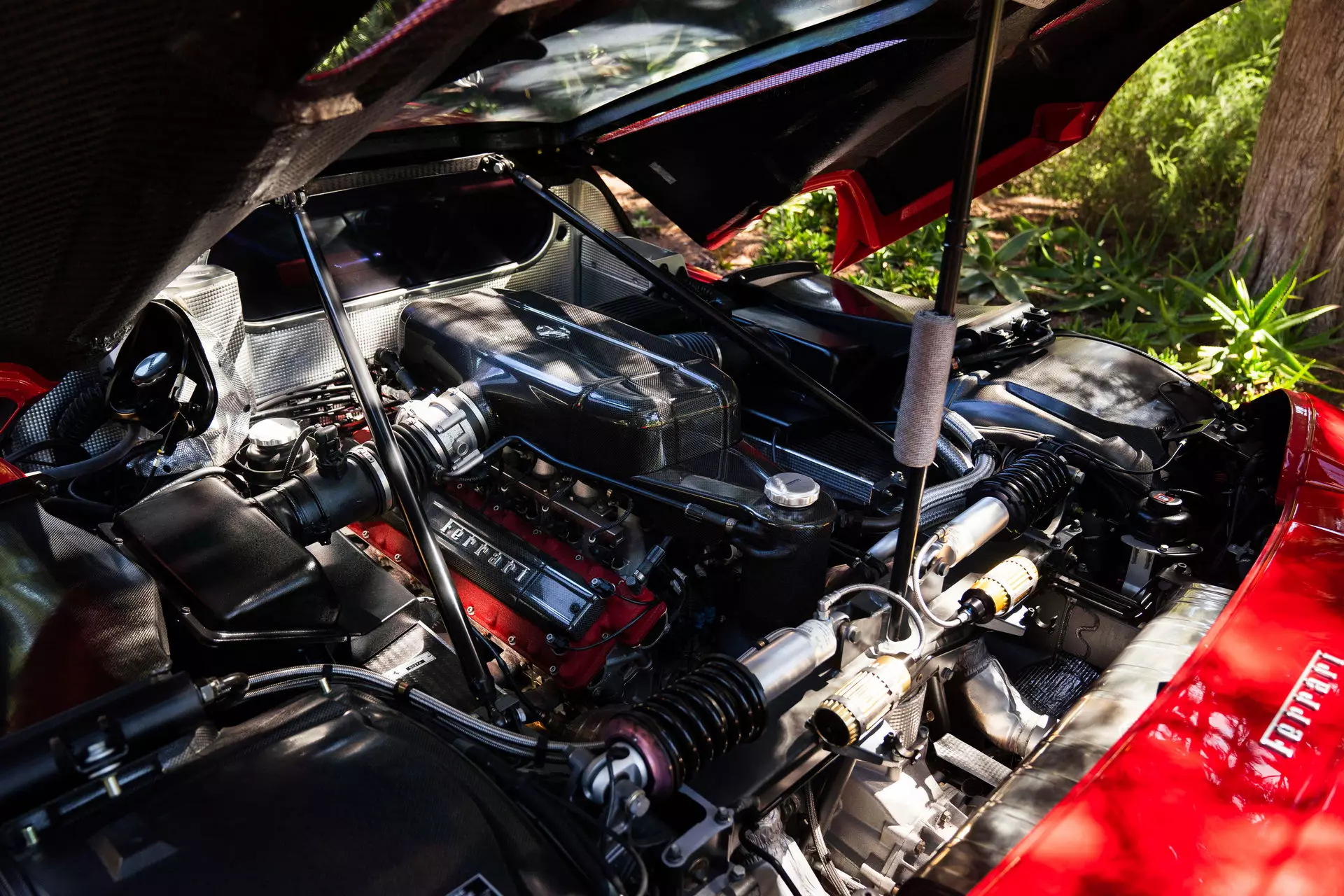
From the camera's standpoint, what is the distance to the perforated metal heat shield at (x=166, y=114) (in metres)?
0.86

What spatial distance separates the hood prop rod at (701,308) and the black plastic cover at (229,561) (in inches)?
44.0

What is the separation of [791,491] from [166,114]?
1.20 m

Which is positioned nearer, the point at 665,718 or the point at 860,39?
the point at 665,718

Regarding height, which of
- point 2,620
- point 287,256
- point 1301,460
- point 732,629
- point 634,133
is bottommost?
point 732,629

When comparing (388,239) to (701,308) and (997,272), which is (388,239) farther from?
(997,272)

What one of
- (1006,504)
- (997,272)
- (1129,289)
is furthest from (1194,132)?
(1006,504)

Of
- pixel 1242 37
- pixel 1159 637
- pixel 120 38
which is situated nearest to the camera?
pixel 120 38

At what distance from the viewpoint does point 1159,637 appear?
5.98ft

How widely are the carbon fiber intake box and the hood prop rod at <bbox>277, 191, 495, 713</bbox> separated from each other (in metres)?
0.35

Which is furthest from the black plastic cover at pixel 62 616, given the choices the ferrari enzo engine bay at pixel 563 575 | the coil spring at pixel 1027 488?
the coil spring at pixel 1027 488

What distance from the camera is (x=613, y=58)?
2.37 metres

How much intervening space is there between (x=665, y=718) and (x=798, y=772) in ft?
0.93

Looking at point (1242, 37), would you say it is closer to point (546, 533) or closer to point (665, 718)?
point (546, 533)

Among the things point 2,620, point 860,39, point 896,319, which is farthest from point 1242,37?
point 2,620
